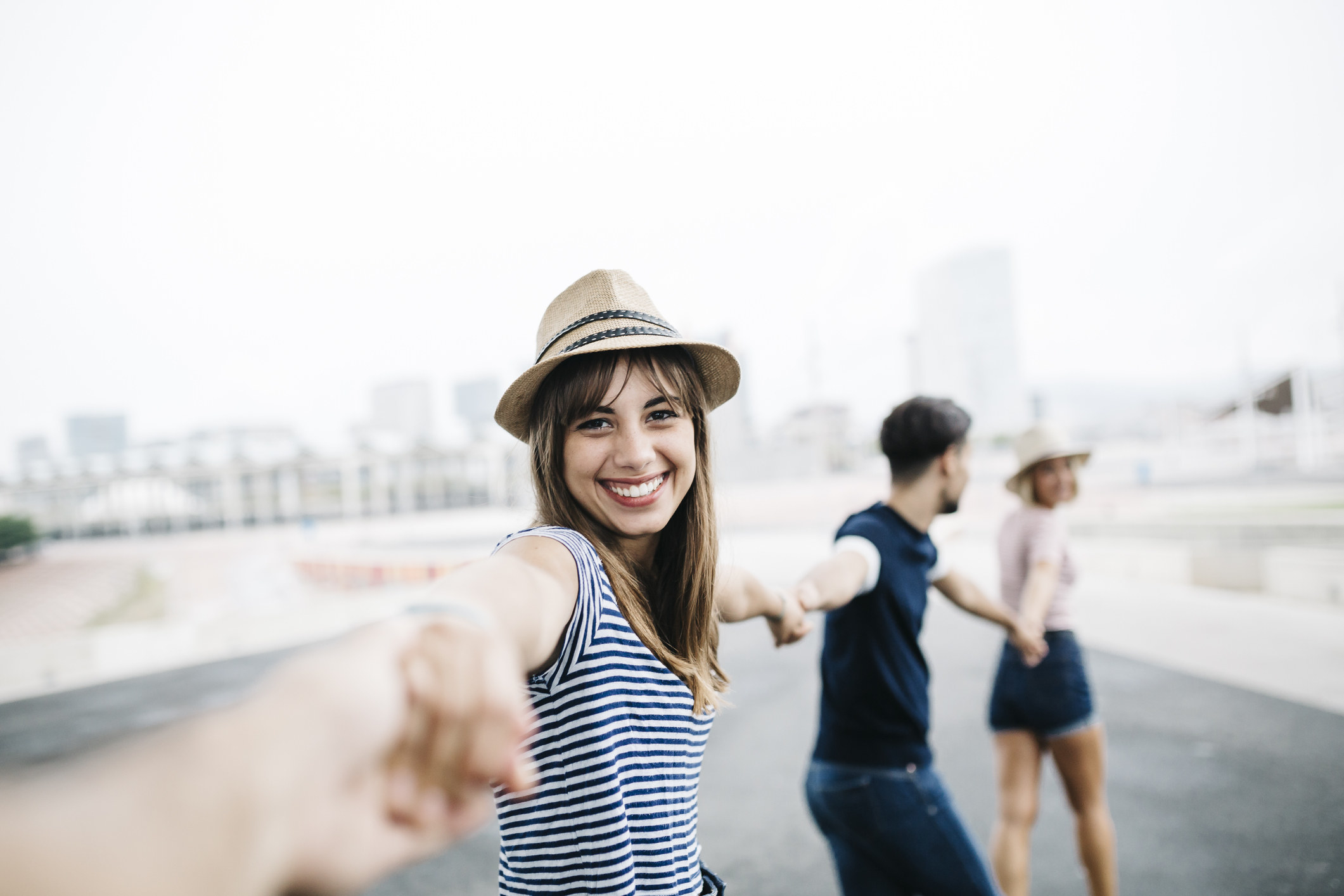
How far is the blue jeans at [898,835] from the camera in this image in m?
2.03

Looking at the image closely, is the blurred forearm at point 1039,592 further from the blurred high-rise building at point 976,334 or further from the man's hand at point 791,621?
the blurred high-rise building at point 976,334

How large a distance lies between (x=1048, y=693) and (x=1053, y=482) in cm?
90

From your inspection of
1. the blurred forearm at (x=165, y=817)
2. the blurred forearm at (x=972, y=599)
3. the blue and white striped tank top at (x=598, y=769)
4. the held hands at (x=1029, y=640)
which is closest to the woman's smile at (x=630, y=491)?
the blue and white striped tank top at (x=598, y=769)

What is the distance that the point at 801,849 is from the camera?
3674mm

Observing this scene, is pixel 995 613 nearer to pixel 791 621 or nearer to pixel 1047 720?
pixel 1047 720

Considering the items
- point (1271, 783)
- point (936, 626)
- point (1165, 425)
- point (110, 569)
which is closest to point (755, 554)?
point (936, 626)

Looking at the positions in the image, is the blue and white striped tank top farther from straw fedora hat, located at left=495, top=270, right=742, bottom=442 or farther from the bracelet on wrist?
the bracelet on wrist

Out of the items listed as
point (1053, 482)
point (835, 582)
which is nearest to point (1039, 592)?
point (1053, 482)

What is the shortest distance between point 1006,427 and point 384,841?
5366 centimetres

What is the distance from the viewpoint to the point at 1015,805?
9.36 feet

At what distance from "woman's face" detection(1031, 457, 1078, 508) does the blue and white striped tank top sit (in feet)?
8.23

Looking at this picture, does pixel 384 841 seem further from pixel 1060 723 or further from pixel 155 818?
pixel 1060 723

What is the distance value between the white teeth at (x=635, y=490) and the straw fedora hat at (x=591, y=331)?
0.26 metres

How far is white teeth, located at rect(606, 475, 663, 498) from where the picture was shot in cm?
145
